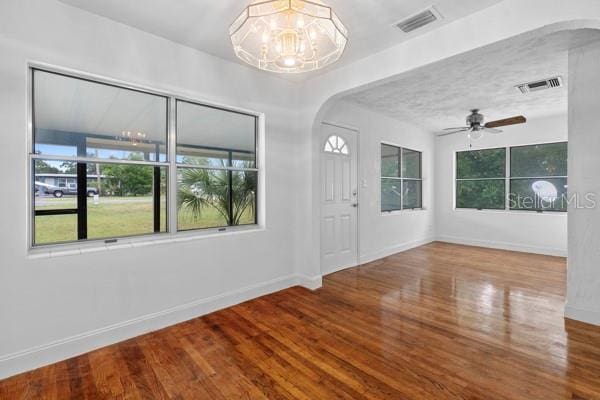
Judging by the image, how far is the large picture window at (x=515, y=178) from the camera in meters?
5.45

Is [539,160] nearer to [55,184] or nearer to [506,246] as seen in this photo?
[506,246]

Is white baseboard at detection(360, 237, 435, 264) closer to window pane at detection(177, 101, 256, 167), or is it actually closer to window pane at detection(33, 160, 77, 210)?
window pane at detection(177, 101, 256, 167)

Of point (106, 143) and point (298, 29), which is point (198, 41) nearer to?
point (106, 143)

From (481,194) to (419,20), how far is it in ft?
17.1

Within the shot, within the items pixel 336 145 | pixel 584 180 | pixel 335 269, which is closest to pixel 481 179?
pixel 584 180

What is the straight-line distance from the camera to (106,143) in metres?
2.49

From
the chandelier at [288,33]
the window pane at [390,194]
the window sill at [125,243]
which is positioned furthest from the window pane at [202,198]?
the window pane at [390,194]

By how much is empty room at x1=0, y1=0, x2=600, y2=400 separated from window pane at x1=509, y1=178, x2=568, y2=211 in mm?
1962

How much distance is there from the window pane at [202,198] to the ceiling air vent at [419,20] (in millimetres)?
2286

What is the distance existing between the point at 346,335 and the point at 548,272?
151 inches

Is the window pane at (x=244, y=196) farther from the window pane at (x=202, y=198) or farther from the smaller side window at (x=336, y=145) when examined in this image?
the smaller side window at (x=336, y=145)

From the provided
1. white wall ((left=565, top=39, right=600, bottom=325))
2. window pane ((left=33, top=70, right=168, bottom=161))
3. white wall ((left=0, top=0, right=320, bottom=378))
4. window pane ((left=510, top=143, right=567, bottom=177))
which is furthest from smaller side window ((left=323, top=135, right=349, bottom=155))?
window pane ((left=510, top=143, right=567, bottom=177))

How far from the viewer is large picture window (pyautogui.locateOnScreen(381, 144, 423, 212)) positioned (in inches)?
222

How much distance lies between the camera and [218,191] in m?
3.26
